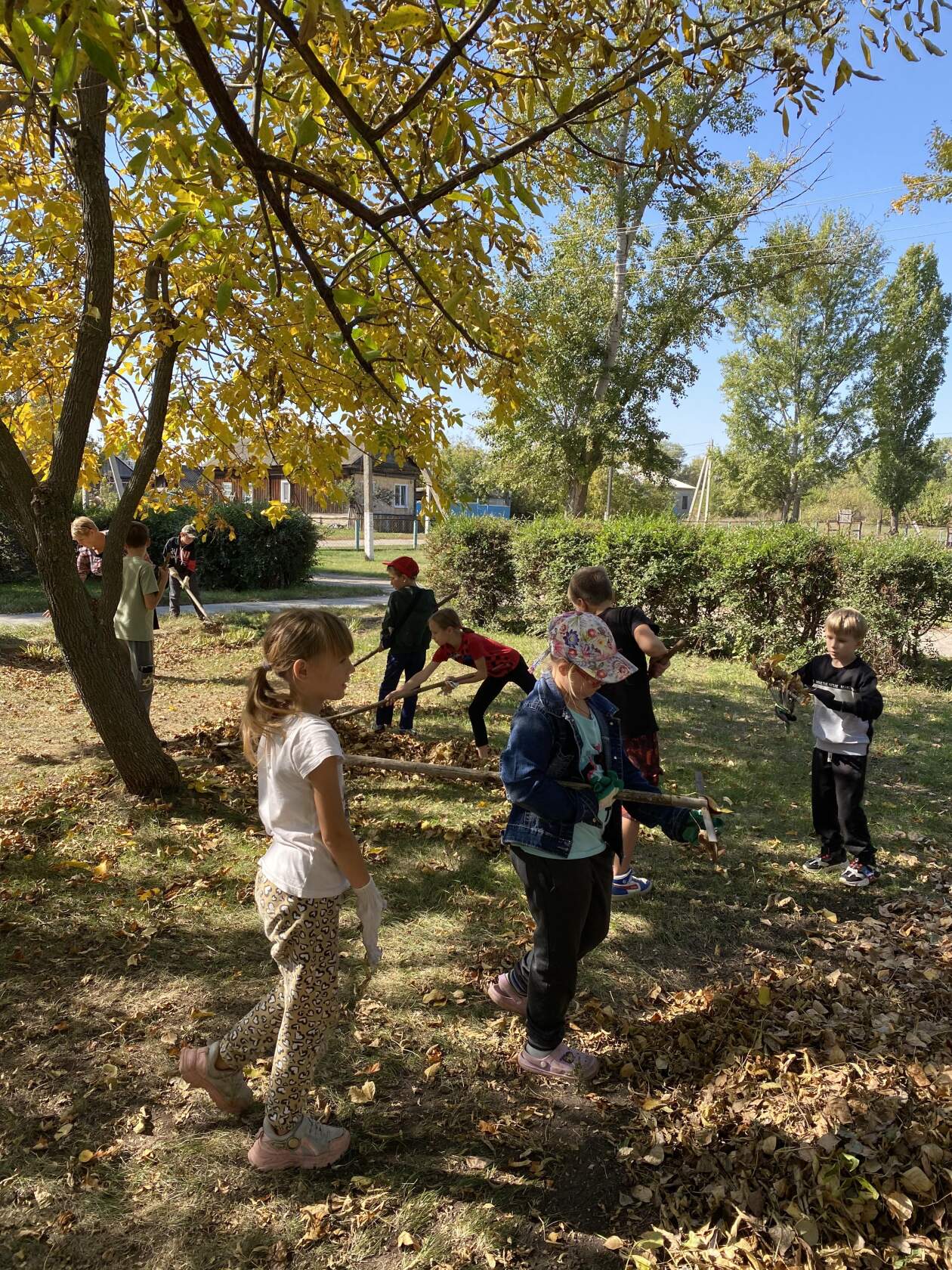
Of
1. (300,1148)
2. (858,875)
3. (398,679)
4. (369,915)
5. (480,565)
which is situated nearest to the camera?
(369,915)

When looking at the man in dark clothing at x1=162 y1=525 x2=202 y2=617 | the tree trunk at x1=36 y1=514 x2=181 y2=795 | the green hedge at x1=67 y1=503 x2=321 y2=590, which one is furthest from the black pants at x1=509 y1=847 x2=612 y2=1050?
the green hedge at x1=67 y1=503 x2=321 y2=590

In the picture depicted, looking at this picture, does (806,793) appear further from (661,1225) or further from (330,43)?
(330,43)

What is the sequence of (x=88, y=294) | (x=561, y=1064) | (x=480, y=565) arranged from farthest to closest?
(x=480, y=565) → (x=88, y=294) → (x=561, y=1064)

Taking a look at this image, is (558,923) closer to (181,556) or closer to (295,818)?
(295,818)

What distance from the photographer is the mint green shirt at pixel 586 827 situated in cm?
270

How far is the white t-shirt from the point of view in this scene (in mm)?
2264

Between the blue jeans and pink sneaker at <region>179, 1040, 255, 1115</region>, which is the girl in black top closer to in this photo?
pink sneaker at <region>179, 1040, 255, 1115</region>

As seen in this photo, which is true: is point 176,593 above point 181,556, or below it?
below

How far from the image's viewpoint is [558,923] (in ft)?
9.00

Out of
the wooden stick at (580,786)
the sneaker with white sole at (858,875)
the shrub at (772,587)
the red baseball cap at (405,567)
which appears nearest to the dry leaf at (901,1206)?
the wooden stick at (580,786)

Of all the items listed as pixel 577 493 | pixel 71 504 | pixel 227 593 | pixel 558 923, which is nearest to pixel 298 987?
pixel 558 923

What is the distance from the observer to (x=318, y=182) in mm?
2844

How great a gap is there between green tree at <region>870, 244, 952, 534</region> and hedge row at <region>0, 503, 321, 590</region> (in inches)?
1214

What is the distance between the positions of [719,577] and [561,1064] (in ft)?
29.8
